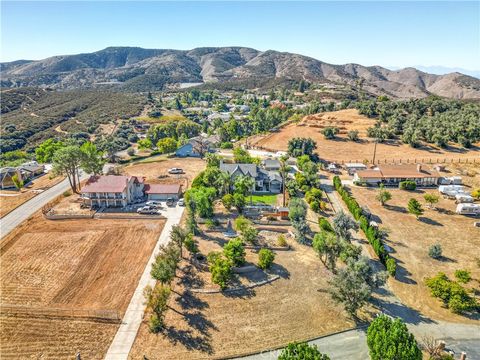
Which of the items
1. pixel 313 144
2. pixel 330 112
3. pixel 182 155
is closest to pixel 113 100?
pixel 182 155

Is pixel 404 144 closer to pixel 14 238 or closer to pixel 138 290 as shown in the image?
pixel 138 290

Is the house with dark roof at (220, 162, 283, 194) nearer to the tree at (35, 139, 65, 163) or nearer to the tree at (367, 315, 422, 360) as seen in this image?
the tree at (367, 315, 422, 360)

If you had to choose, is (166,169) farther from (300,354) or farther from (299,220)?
(300,354)

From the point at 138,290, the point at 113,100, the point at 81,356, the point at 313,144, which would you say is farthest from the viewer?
the point at 113,100

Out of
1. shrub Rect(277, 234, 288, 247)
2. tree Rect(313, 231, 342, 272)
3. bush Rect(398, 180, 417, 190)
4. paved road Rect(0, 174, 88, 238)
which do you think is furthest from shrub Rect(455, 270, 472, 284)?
paved road Rect(0, 174, 88, 238)

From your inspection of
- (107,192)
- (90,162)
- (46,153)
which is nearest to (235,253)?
(107,192)

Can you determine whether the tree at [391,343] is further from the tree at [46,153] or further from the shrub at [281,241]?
the tree at [46,153]
